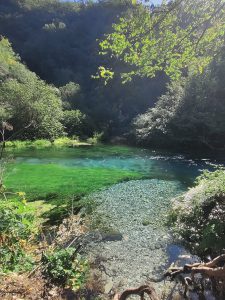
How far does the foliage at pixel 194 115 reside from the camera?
27.8m

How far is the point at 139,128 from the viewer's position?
33531mm

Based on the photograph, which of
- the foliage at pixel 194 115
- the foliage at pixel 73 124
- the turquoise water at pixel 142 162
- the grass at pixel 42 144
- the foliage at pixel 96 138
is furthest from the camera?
the foliage at pixel 73 124

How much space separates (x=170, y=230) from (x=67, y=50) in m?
57.1

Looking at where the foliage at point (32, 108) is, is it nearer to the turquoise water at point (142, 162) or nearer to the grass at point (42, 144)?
the grass at point (42, 144)

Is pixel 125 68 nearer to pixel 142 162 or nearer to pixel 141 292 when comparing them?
pixel 142 162

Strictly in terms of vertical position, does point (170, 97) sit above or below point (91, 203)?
above

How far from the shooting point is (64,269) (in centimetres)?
523

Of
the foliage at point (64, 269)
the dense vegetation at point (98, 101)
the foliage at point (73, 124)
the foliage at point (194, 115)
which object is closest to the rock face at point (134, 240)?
the dense vegetation at point (98, 101)

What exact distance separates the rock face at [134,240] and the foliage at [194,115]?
1630cm

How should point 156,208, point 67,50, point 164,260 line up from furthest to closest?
point 67,50 < point 156,208 < point 164,260

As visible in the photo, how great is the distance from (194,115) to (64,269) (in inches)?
976

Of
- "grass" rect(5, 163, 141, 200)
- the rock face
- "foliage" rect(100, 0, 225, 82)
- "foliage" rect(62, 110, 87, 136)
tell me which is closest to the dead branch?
the rock face

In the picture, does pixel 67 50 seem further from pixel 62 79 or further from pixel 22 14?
pixel 22 14

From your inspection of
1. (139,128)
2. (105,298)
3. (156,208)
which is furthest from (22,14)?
(105,298)
